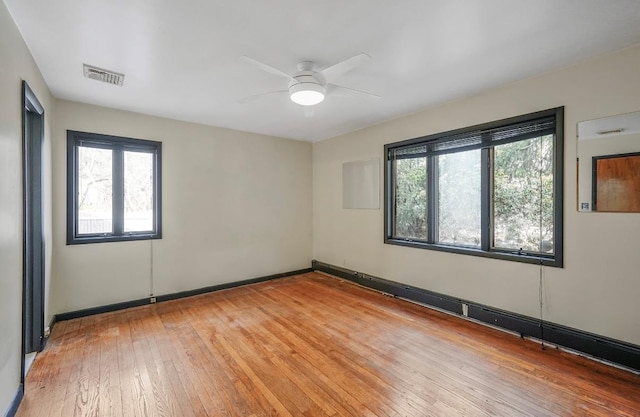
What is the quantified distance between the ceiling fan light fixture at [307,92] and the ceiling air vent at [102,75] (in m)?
1.74

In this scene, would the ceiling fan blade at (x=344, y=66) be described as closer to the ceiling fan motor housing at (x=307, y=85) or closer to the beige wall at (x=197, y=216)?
the ceiling fan motor housing at (x=307, y=85)

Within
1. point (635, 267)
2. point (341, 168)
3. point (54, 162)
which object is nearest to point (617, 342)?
point (635, 267)

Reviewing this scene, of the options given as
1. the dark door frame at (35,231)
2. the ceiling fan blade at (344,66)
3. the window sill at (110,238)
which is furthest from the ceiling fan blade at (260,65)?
the window sill at (110,238)

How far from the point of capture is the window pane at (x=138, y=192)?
388cm

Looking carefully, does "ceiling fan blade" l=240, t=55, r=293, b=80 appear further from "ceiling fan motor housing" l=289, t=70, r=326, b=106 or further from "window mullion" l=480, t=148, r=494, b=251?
"window mullion" l=480, t=148, r=494, b=251

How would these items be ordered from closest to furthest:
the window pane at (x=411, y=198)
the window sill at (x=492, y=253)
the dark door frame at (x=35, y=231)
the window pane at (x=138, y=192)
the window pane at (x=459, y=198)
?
the dark door frame at (x=35, y=231)
the window sill at (x=492, y=253)
the window pane at (x=459, y=198)
the window pane at (x=138, y=192)
the window pane at (x=411, y=198)

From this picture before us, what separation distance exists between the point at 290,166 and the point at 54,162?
3345mm

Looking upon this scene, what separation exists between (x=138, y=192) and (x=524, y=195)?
4792 millimetres

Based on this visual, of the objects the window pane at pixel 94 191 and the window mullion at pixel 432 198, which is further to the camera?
the window mullion at pixel 432 198

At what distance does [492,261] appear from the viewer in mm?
3193

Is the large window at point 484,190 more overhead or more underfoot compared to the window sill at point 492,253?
more overhead

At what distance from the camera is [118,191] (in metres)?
3.78

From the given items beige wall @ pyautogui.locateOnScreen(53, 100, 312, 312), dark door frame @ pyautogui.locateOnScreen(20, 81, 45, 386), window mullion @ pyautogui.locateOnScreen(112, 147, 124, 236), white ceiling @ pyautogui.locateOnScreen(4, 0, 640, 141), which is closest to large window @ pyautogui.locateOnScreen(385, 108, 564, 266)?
white ceiling @ pyautogui.locateOnScreen(4, 0, 640, 141)

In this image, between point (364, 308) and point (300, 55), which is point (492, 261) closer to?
point (364, 308)
